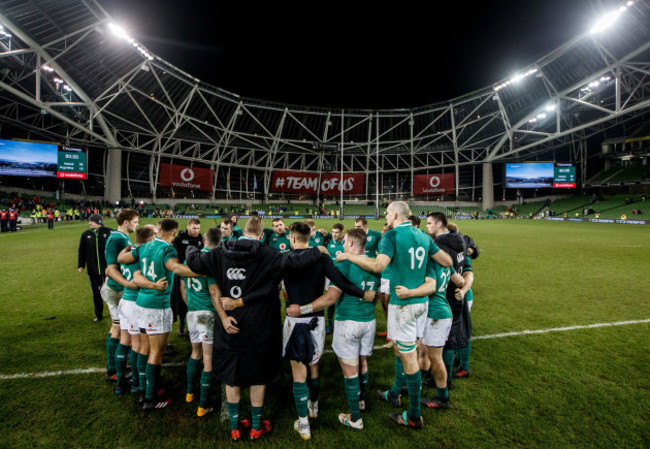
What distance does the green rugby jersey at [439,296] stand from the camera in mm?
3303

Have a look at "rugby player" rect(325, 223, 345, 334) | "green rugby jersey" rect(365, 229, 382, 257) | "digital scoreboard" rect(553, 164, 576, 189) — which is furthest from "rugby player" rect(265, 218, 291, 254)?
"digital scoreboard" rect(553, 164, 576, 189)

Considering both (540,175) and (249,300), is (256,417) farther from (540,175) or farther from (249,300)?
(540,175)

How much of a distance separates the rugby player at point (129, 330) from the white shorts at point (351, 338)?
86.0 inches

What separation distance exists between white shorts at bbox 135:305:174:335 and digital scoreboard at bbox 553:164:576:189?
5669cm

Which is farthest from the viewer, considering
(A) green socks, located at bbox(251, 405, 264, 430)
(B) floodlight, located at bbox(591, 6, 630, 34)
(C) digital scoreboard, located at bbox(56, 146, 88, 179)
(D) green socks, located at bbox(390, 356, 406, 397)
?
(C) digital scoreboard, located at bbox(56, 146, 88, 179)

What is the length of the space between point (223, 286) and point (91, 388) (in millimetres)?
2641

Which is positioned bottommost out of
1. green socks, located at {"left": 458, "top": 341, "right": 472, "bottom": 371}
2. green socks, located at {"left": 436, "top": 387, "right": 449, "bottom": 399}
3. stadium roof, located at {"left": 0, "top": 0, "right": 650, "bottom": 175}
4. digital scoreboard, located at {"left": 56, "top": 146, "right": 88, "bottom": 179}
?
green socks, located at {"left": 436, "top": 387, "right": 449, "bottom": 399}

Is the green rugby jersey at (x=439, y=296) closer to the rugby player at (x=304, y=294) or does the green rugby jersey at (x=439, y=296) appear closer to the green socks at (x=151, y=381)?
the rugby player at (x=304, y=294)

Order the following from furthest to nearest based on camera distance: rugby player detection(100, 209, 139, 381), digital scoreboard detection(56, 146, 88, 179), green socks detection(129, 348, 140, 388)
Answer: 1. digital scoreboard detection(56, 146, 88, 179)
2. rugby player detection(100, 209, 139, 381)
3. green socks detection(129, 348, 140, 388)

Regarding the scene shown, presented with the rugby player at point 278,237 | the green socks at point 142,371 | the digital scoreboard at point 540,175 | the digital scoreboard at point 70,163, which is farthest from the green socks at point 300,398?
the digital scoreboard at point 540,175

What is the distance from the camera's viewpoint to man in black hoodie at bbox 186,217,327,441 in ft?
Result: 9.08

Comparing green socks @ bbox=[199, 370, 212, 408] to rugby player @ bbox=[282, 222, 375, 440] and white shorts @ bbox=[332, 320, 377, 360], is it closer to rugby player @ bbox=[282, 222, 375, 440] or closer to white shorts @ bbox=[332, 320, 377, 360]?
rugby player @ bbox=[282, 222, 375, 440]

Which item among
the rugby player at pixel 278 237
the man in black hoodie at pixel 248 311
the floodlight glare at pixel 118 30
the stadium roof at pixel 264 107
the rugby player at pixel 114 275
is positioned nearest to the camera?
the man in black hoodie at pixel 248 311

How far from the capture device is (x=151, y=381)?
333cm
